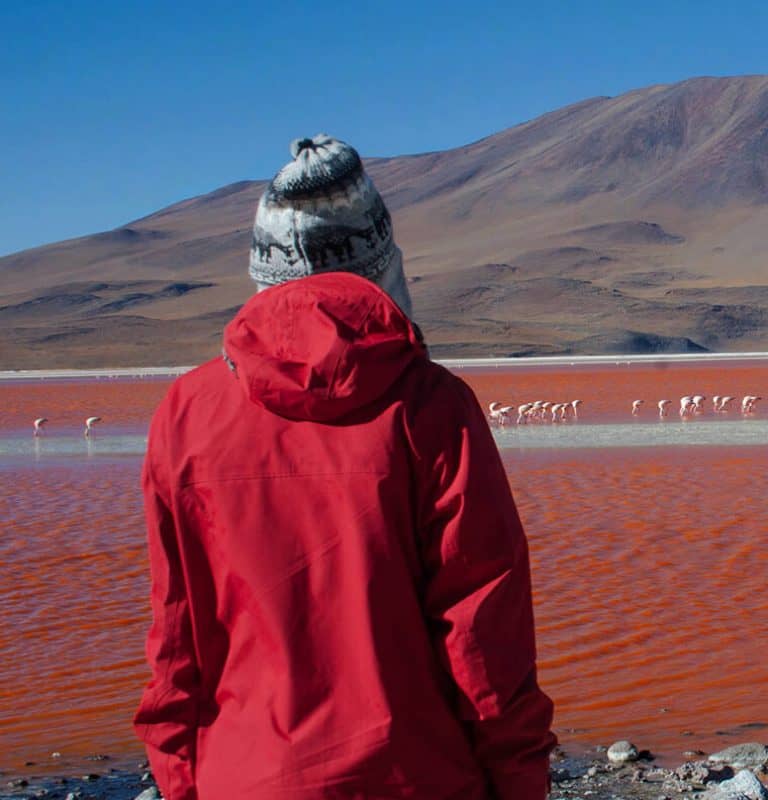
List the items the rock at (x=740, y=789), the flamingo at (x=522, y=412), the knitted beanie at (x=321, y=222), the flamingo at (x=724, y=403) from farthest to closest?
the flamingo at (x=724, y=403) < the flamingo at (x=522, y=412) < the rock at (x=740, y=789) < the knitted beanie at (x=321, y=222)

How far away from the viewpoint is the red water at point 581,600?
18.1 ft

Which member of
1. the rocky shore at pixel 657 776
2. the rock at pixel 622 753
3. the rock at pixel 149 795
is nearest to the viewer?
the rocky shore at pixel 657 776

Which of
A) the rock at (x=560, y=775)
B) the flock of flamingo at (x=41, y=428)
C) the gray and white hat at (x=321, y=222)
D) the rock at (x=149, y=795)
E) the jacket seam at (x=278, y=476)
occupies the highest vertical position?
the gray and white hat at (x=321, y=222)

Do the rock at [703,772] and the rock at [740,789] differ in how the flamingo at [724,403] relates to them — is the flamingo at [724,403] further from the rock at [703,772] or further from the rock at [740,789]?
the rock at [740,789]

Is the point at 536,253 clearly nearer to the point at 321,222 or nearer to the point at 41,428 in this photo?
the point at 41,428

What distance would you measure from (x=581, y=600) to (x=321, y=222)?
5644mm

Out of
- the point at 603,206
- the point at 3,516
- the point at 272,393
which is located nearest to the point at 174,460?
the point at 272,393

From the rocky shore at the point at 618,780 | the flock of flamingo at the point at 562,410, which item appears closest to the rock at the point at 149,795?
the rocky shore at the point at 618,780

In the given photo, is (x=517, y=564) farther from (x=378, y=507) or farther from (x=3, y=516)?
(x=3, y=516)

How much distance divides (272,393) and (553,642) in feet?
16.7

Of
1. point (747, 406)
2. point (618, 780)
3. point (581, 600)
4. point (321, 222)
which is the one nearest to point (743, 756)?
point (618, 780)

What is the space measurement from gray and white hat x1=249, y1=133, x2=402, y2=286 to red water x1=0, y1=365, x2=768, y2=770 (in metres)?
3.12

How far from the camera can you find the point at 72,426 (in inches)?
946

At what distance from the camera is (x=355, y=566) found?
1.78 m
